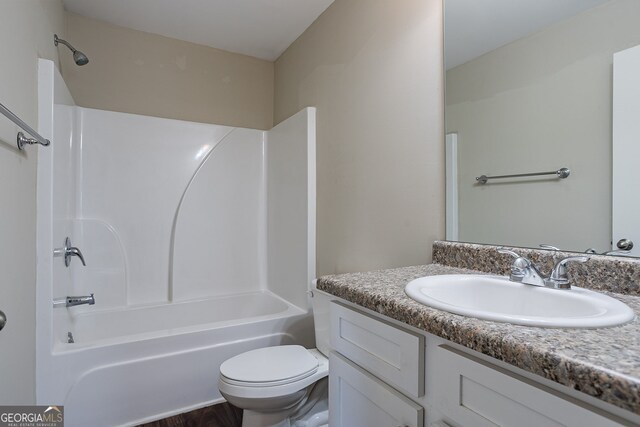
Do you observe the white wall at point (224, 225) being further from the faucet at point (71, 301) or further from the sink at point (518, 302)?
the sink at point (518, 302)

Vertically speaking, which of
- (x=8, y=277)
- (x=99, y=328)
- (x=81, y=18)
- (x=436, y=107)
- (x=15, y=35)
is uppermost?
(x=81, y=18)

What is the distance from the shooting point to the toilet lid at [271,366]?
1.45 metres

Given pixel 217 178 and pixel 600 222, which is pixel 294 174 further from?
pixel 600 222

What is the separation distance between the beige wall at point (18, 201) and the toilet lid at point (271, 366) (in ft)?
2.54

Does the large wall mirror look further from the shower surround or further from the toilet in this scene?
the shower surround

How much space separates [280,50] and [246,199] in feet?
4.30

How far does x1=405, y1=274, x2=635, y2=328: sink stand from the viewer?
0.63 meters

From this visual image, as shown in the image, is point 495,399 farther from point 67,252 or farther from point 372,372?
point 67,252

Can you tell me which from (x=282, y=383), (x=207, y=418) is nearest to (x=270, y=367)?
(x=282, y=383)

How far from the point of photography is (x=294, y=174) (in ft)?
8.00

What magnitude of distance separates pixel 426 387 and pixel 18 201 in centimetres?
158

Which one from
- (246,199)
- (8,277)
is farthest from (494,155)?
(246,199)

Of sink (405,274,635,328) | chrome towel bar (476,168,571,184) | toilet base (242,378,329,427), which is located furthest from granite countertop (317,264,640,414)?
toilet base (242,378,329,427)

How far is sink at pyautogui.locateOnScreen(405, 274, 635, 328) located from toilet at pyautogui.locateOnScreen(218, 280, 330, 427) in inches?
30.8
